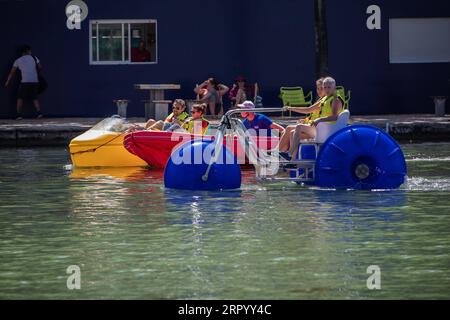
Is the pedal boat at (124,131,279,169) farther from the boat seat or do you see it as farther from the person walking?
the person walking

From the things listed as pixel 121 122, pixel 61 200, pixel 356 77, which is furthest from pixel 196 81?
pixel 61 200

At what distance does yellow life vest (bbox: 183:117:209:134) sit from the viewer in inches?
888

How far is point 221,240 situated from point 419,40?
21.2 meters

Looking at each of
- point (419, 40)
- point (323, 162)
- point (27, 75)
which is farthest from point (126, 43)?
point (323, 162)

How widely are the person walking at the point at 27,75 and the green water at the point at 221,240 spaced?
11.7 m

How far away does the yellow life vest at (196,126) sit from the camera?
22.6 m

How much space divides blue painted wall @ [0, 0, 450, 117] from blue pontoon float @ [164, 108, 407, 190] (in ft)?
48.1

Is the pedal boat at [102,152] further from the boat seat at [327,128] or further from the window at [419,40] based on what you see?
the window at [419,40]

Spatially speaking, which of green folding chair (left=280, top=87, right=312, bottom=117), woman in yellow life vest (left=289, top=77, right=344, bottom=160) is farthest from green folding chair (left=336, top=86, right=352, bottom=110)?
woman in yellow life vest (left=289, top=77, right=344, bottom=160)

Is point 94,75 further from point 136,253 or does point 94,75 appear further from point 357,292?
point 357,292

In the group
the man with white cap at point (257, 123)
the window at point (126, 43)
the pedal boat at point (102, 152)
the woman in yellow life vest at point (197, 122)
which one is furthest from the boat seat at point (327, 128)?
the window at point (126, 43)

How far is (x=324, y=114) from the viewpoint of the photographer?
1941 cm
